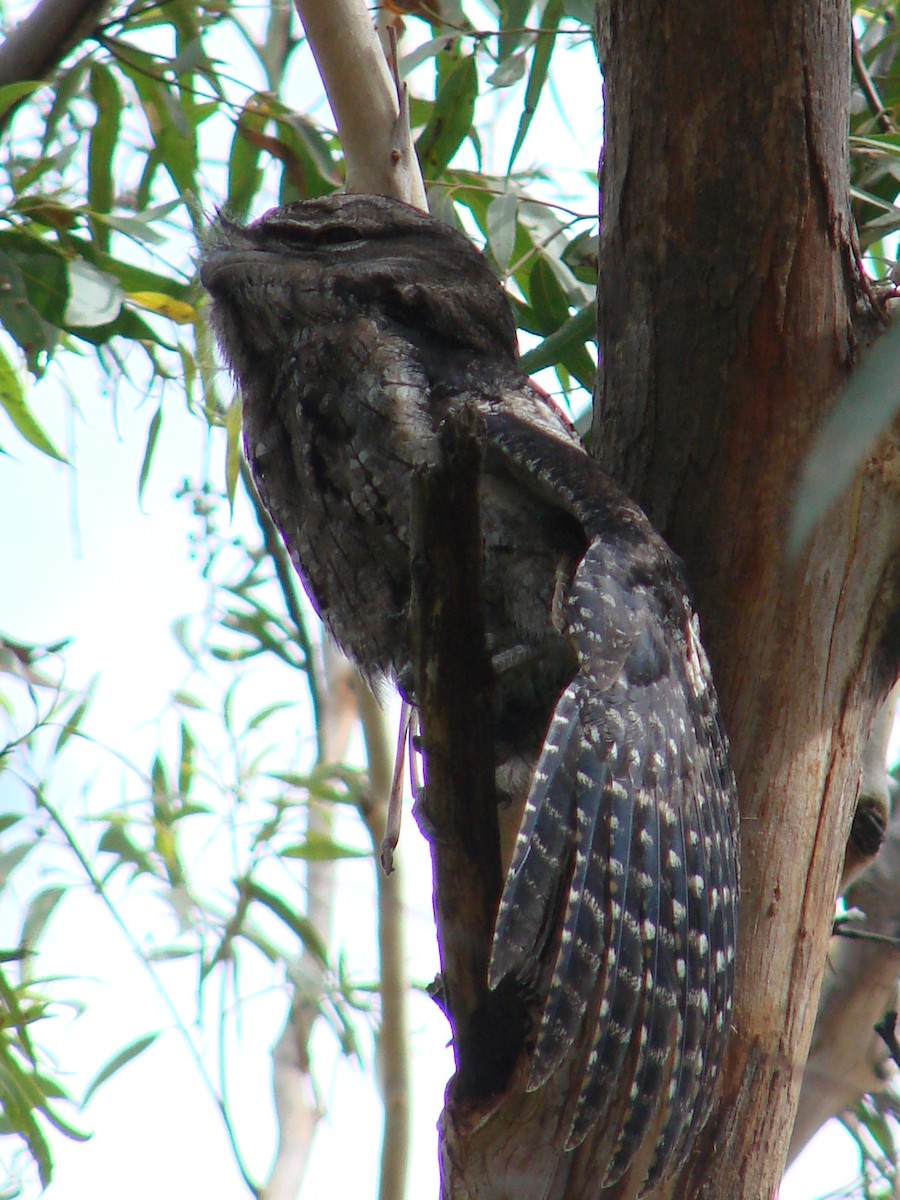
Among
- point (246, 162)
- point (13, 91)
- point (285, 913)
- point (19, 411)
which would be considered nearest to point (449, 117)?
point (246, 162)

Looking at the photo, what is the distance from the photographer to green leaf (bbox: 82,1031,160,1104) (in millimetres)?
2939

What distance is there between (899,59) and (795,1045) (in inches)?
82.6

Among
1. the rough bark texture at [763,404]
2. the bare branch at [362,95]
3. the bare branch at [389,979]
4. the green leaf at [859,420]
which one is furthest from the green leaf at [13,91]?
the green leaf at [859,420]

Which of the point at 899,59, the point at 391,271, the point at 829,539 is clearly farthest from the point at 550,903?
the point at 899,59

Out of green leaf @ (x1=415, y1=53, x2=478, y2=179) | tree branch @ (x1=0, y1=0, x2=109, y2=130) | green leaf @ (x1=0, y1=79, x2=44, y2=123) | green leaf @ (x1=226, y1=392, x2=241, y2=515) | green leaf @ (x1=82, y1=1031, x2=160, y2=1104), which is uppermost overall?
tree branch @ (x1=0, y1=0, x2=109, y2=130)

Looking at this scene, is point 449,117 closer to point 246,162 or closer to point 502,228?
point 502,228

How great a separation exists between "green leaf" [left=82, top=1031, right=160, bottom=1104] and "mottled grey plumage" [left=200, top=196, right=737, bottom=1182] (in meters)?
1.18

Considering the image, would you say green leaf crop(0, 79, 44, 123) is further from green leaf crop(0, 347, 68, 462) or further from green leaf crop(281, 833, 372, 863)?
green leaf crop(281, 833, 372, 863)

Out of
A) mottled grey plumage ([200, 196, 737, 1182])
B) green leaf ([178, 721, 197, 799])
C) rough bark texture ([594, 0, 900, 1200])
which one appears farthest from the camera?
green leaf ([178, 721, 197, 799])

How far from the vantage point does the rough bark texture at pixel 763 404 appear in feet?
6.05

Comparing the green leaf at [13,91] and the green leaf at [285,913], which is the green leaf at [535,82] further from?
the green leaf at [285,913]

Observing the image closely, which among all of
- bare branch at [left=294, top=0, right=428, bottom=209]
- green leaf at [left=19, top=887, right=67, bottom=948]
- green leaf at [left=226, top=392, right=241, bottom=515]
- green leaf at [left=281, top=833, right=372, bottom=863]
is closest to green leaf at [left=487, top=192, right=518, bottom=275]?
bare branch at [left=294, top=0, right=428, bottom=209]

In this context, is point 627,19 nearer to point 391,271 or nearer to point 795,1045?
point 391,271

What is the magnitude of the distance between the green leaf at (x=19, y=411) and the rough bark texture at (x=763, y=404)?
4.68 ft
